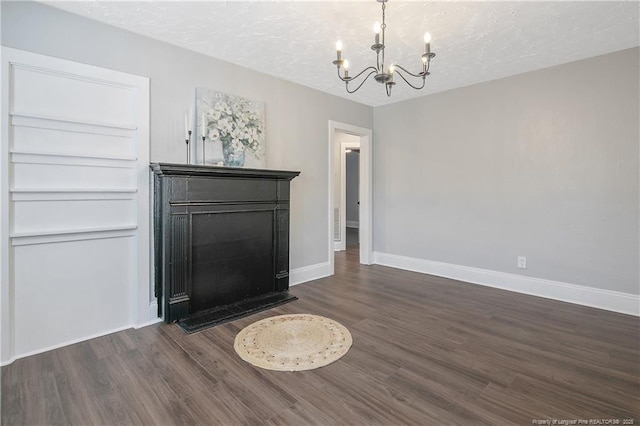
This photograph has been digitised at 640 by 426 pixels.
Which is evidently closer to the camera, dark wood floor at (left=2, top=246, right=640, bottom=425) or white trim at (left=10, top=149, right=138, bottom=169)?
dark wood floor at (left=2, top=246, right=640, bottom=425)

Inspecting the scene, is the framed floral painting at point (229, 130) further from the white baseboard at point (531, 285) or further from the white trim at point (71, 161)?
the white baseboard at point (531, 285)

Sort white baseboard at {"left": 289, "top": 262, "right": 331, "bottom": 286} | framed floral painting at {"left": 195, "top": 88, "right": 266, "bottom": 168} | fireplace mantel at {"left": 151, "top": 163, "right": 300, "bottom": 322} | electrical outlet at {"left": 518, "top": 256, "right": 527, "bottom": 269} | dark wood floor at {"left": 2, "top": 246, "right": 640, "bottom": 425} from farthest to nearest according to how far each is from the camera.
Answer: white baseboard at {"left": 289, "top": 262, "right": 331, "bottom": 286}, electrical outlet at {"left": 518, "top": 256, "right": 527, "bottom": 269}, framed floral painting at {"left": 195, "top": 88, "right": 266, "bottom": 168}, fireplace mantel at {"left": 151, "top": 163, "right": 300, "bottom": 322}, dark wood floor at {"left": 2, "top": 246, "right": 640, "bottom": 425}

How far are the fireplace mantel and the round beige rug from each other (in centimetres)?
58

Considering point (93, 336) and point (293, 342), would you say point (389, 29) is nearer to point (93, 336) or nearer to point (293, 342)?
point (293, 342)

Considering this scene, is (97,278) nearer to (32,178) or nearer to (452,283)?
(32,178)

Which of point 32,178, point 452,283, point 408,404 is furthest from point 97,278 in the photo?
point 452,283

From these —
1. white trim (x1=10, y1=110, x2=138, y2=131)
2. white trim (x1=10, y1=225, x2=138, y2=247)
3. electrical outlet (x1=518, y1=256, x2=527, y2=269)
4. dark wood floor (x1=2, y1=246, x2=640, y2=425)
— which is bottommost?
dark wood floor (x1=2, y1=246, x2=640, y2=425)

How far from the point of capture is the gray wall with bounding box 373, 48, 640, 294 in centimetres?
306

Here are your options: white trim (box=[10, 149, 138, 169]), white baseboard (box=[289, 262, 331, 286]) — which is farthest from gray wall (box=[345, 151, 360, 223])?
white trim (box=[10, 149, 138, 169])

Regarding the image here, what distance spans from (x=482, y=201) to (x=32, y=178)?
4.46 metres

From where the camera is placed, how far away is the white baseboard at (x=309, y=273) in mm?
3932

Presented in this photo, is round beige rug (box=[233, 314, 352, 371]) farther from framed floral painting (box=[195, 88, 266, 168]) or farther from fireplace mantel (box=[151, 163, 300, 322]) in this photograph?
framed floral painting (box=[195, 88, 266, 168])

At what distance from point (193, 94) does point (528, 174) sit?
12.2ft

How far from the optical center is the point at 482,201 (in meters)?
3.98
